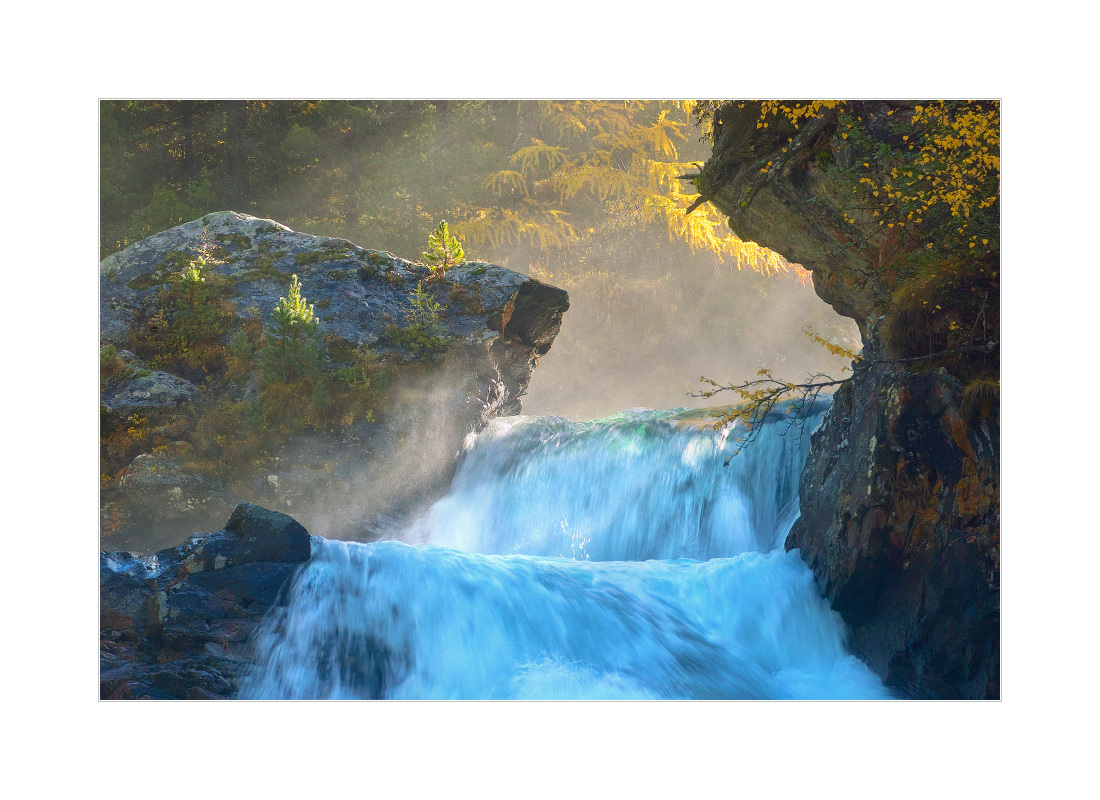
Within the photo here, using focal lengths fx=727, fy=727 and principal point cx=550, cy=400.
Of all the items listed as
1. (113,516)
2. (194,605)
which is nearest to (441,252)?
(113,516)

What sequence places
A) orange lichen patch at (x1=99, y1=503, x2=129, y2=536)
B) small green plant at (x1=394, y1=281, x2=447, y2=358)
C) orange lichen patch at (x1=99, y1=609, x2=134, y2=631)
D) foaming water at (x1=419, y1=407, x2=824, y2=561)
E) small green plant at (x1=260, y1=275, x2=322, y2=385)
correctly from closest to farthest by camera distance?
orange lichen patch at (x1=99, y1=609, x2=134, y2=631) → orange lichen patch at (x1=99, y1=503, x2=129, y2=536) → foaming water at (x1=419, y1=407, x2=824, y2=561) → small green plant at (x1=260, y1=275, x2=322, y2=385) → small green plant at (x1=394, y1=281, x2=447, y2=358)

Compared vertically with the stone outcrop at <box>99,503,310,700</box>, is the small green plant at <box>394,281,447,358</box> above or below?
above

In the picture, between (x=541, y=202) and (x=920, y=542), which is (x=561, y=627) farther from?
(x=541, y=202)

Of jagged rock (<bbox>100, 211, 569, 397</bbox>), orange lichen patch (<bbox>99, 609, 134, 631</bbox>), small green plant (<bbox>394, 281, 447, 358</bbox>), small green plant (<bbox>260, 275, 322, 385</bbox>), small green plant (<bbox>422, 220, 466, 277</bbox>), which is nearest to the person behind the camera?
orange lichen patch (<bbox>99, 609, 134, 631</bbox>)

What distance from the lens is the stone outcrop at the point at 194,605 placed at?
11.7 feet

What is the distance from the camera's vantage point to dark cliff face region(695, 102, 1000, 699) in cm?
352

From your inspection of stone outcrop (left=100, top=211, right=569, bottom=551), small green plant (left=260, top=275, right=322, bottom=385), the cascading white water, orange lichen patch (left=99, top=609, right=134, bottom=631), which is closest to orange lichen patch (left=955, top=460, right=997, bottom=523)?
the cascading white water

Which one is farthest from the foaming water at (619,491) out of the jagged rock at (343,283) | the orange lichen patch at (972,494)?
the orange lichen patch at (972,494)

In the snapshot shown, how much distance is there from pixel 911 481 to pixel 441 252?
16.2 feet

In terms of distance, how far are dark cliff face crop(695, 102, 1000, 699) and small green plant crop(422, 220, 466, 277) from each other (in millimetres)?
3750

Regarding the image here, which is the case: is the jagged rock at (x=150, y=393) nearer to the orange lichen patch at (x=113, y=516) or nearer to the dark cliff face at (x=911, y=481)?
the orange lichen patch at (x=113, y=516)

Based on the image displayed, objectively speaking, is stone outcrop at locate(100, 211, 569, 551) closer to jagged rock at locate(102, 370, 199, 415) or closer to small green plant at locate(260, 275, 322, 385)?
jagged rock at locate(102, 370, 199, 415)

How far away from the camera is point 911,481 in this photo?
3668 millimetres

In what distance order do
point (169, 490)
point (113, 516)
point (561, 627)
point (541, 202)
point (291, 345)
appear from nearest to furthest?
point (561, 627), point (113, 516), point (169, 490), point (291, 345), point (541, 202)
